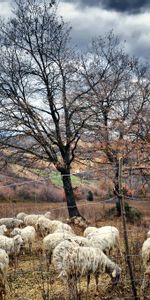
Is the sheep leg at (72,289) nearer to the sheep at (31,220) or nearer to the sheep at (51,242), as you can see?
the sheep at (51,242)

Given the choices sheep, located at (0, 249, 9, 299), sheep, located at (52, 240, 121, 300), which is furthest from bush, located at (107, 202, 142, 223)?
sheep, located at (0, 249, 9, 299)

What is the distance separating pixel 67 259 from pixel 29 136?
35.6ft

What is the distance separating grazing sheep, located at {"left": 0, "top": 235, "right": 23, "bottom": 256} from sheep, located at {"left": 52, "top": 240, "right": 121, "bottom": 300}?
105 inches

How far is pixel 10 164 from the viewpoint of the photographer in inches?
744

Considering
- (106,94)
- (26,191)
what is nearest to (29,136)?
(106,94)

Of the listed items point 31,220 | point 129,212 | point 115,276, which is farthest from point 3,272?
point 129,212

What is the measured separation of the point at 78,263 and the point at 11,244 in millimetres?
3249

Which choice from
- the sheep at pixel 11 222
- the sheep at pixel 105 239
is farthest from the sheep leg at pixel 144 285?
the sheep at pixel 11 222

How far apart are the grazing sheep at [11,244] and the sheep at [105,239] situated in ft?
6.30

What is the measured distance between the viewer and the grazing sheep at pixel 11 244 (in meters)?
10.7

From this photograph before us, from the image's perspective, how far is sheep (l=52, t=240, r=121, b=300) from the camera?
8.12m

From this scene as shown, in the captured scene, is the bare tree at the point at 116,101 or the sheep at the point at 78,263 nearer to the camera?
the sheep at the point at 78,263

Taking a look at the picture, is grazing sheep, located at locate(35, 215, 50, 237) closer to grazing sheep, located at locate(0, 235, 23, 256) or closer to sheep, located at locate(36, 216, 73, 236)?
sheep, located at locate(36, 216, 73, 236)

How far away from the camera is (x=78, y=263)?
8.12 meters
